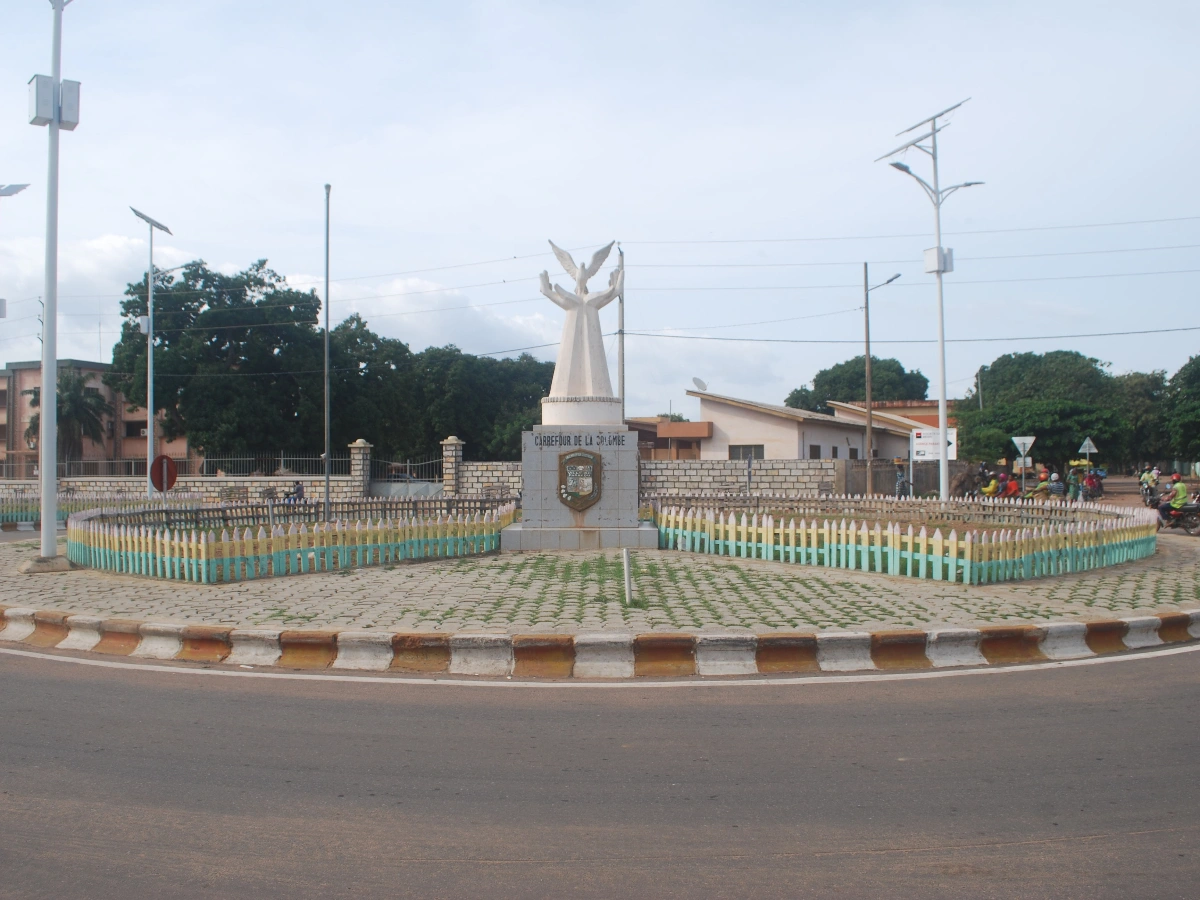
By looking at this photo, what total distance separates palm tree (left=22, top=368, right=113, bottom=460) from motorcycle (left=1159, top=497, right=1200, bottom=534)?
174 ft

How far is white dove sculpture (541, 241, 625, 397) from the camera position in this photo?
674 inches

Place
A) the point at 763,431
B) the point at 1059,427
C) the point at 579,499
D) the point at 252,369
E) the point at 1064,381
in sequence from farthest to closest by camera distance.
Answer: the point at 1064,381, the point at 1059,427, the point at 252,369, the point at 763,431, the point at 579,499

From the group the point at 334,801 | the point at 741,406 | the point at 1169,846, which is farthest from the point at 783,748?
the point at 741,406

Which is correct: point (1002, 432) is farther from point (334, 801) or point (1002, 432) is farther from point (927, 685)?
point (334, 801)

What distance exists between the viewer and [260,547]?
1184 cm

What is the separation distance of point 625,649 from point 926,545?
5.66 metres

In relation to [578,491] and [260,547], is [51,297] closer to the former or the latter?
[260,547]

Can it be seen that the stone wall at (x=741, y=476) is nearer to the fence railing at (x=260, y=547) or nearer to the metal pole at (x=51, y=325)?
the fence railing at (x=260, y=547)

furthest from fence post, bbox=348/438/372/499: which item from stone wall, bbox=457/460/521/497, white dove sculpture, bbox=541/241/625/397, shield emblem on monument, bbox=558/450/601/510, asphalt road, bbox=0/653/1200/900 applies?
asphalt road, bbox=0/653/1200/900

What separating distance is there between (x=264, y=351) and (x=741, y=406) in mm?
22733

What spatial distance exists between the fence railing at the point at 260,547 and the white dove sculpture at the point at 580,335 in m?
3.74

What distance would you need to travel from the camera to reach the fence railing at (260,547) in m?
11.5

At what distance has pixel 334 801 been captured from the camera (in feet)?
15.1

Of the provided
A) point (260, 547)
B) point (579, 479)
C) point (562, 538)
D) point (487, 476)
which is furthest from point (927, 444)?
point (260, 547)
